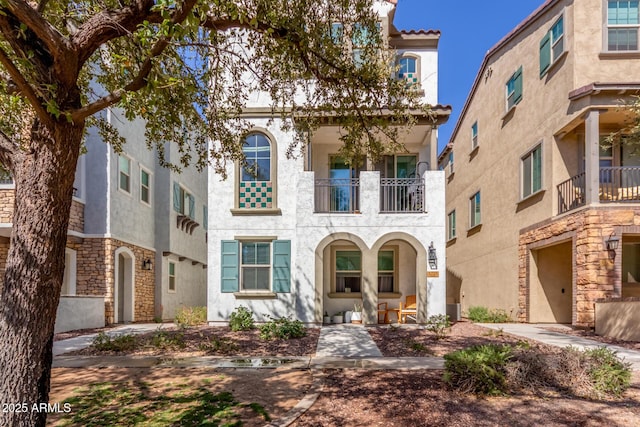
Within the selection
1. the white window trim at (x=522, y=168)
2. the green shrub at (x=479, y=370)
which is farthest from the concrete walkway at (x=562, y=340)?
the white window trim at (x=522, y=168)

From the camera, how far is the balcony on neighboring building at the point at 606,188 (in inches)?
412

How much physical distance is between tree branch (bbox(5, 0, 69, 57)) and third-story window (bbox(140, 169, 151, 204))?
1174cm

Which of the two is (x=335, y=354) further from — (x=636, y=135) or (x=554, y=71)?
(x=554, y=71)

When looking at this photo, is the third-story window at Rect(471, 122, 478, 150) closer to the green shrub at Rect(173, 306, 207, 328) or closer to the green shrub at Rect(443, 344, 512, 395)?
the green shrub at Rect(443, 344, 512, 395)

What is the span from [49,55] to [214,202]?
7.78 m

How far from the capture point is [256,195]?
38.0ft

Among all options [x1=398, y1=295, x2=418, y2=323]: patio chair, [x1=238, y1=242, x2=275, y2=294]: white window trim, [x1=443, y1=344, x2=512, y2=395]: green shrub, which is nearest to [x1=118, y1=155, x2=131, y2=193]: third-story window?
[x1=238, y1=242, x2=275, y2=294]: white window trim

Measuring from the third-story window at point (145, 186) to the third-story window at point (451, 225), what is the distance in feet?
51.0

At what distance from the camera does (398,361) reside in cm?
671

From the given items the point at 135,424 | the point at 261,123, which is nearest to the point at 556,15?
the point at 261,123

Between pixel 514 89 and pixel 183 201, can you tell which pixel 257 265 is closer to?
pixel 183 201

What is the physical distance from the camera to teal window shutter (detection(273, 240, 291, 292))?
11156mm

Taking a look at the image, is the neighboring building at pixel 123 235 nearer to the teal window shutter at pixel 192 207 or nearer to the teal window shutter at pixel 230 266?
the teal window shutter at pixel 192 207

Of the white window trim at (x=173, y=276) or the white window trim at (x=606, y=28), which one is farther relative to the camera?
the white window trim at (x=173, y=276)
